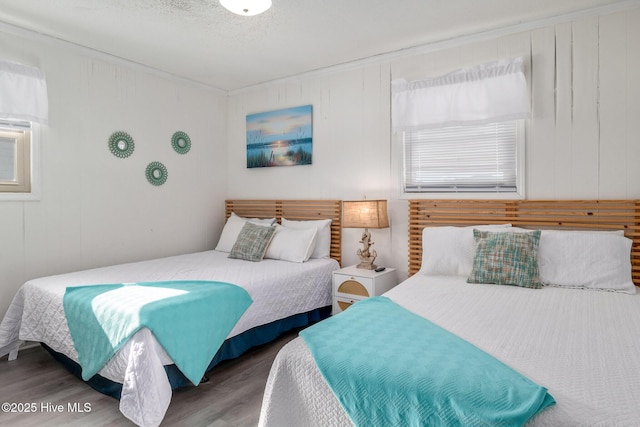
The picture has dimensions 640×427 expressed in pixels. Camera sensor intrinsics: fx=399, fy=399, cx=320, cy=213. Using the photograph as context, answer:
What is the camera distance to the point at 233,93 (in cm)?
477

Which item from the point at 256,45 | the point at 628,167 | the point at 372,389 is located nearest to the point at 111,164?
the point at 256,45

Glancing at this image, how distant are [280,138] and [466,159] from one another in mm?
1984

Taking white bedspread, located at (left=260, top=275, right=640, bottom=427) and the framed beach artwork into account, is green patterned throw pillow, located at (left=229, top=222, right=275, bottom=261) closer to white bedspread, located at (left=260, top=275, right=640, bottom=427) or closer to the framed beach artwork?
the framed beach artwork

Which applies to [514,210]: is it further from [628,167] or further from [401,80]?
[401,80]

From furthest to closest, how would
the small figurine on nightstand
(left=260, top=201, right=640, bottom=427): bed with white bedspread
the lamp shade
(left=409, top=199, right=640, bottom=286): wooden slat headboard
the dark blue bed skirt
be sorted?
the small figurine on nightstand → the lamp shade → (left=409, top=199, right=640, bottom=286): wooden slat headboard → the dark blue bed skirt → (left=260, top=201, right=640, bottom=427): bed with white bedspread

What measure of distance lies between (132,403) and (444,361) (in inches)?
61.2

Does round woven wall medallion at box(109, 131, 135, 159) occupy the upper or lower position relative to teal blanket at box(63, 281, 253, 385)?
upper

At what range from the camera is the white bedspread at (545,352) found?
1.17 metres

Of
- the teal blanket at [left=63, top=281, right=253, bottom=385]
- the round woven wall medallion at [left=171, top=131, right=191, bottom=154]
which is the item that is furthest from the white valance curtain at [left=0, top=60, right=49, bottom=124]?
the teal blanket at [left=63, top=281, right=253, bottom=385]

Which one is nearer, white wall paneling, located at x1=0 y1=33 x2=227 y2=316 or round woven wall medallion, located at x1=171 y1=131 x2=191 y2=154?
white wall paneling, located at x1=0 y1=33 x2=227 y2=316

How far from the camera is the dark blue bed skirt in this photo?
2.35 m

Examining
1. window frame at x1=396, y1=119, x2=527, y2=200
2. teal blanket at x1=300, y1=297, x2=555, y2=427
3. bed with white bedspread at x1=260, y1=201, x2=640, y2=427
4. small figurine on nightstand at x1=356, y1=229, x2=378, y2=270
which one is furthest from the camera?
small figurine on nightstand at x1=356, y1=229, x2=378, y2=270

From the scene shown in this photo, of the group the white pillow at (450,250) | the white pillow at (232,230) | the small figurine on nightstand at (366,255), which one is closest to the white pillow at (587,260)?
the white pillow at (450,250)

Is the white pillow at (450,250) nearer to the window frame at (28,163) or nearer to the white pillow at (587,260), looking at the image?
the white pillow at (587,260)
